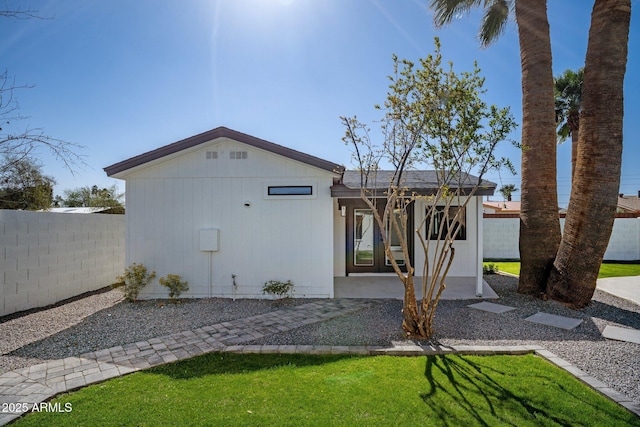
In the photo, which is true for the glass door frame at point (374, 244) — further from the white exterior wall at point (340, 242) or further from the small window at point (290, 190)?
the small window at point (290, 190)

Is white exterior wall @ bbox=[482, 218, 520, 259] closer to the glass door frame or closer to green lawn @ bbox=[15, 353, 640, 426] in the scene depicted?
the glass door frame

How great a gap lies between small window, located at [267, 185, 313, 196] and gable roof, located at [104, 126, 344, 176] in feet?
2.04

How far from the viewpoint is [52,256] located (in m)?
7.15

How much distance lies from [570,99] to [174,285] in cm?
1834

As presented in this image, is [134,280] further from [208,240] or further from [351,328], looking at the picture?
[351,328]

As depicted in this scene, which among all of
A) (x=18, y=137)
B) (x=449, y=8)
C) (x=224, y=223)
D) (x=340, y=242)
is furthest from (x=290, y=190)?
(x=449, y=8)

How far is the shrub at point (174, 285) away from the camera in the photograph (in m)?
7.44

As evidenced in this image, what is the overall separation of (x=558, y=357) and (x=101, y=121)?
12.3m

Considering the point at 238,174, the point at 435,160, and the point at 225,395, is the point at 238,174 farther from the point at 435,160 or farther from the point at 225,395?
the point at 225,395

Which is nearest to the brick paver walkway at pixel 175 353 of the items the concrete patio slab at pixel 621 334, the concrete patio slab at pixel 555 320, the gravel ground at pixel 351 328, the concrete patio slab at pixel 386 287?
the gravel ground at pixel 351 328

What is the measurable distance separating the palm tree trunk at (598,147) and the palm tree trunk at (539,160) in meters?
0.71

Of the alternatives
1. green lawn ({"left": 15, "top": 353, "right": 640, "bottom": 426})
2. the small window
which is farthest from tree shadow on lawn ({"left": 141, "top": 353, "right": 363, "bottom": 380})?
the small window

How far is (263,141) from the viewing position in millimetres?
7539

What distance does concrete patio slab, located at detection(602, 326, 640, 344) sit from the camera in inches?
202
